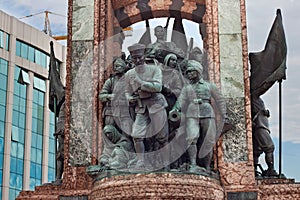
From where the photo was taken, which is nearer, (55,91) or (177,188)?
(177,188)

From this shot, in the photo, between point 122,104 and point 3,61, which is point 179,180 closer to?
point 122,104

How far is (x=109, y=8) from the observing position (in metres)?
17.3

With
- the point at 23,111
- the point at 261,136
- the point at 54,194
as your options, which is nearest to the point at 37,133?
the point at 23,111

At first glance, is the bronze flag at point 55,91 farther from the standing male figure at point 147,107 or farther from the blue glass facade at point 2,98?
the blue glass facade at point 2,98

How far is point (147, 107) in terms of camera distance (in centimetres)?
1356

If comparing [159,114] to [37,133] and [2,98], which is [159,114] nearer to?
[2,98]

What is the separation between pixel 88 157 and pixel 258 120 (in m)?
4.32

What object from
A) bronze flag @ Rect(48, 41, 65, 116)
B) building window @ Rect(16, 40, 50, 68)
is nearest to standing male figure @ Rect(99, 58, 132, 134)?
bronze flag @ Rect(48, 41, 65, 116)

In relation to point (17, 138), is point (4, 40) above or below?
above

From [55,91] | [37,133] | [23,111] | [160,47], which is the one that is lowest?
[55,91]

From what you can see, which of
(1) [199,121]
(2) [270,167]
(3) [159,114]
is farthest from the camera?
(2) [270,167]

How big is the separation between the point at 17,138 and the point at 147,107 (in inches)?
1584

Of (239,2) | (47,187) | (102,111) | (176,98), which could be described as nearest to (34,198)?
(47,187)

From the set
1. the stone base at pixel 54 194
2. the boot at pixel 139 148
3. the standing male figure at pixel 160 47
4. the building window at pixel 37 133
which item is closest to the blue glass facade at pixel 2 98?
the building window at pixel 37 133
